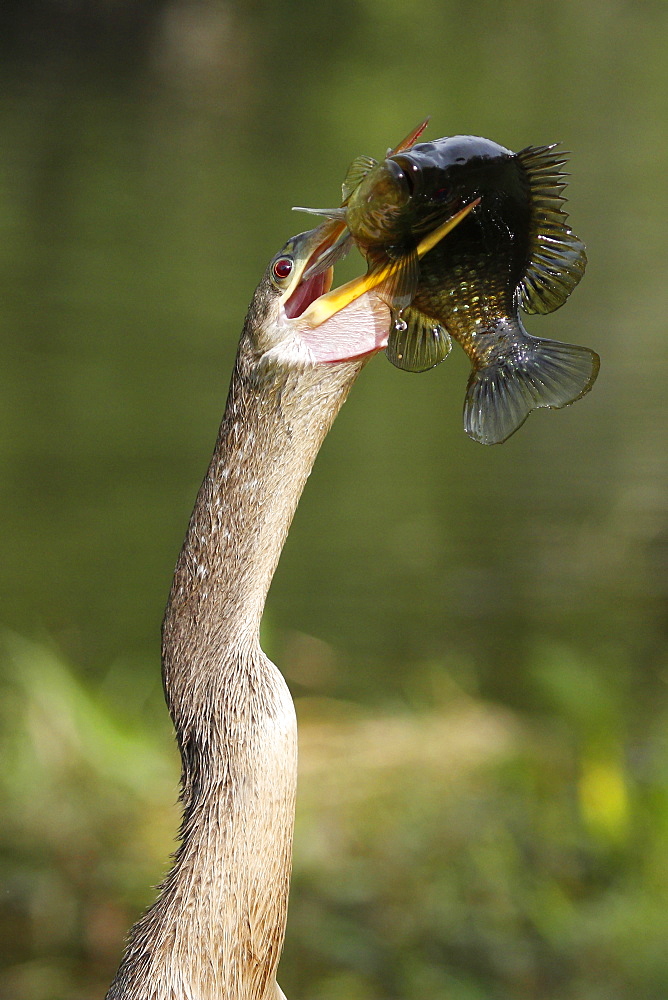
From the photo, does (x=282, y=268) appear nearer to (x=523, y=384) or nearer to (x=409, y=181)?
(x=409, y=181)

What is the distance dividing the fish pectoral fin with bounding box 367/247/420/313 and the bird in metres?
0.03

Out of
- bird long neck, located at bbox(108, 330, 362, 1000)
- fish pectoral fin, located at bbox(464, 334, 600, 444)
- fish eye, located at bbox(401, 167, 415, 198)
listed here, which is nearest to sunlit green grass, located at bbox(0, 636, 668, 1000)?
bird long neck, located at bbox(108, 330, 362, 1000)

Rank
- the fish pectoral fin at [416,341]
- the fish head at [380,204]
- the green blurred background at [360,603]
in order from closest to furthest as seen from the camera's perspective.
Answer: the fish head at [380,204] → the fish pectoral fin at [416,341] → the green blurred background at [360,603]

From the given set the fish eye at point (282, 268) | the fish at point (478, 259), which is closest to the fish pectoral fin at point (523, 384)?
the fish at point (478, 259)

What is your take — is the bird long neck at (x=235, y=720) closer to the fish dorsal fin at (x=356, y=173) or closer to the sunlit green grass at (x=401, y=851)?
the fish dorsal fin at (x=356, y=173)

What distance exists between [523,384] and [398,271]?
0.69ft

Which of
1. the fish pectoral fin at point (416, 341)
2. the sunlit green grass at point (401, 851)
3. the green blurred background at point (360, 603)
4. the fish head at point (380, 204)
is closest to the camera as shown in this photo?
the fish head at point (380, 204)

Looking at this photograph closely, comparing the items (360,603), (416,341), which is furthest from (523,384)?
(360,603)

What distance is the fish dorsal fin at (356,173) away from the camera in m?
1.62

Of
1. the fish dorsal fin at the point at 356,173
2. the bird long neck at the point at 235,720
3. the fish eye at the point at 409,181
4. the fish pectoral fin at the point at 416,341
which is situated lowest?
the bird long neck at the point at 235,720

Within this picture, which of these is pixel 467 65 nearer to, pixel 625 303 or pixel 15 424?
pixel 625 303

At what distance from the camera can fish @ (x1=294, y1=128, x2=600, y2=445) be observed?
1569mm

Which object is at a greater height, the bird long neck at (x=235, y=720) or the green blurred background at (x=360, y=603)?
the green blurred background at (x=360, y=603)

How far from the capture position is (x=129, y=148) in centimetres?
1936
